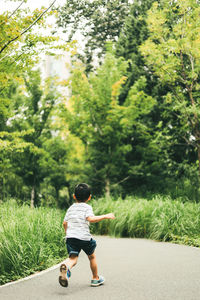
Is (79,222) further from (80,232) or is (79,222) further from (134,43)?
(134,43)

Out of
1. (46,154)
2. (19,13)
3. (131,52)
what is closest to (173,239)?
(19,13)

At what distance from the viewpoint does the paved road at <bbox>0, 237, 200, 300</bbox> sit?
13.6 feet

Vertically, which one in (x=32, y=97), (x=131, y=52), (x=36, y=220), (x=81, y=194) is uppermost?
(x=131, y=52)

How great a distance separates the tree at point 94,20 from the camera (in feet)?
56.2

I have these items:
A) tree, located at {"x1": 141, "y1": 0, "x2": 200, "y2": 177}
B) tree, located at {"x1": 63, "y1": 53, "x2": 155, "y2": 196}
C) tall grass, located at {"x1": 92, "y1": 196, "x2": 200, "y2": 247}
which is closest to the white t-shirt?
tall grass, located at {"x1": 92, "y1": 196, "x2": 200, "y2": 247}

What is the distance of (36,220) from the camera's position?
253 inches

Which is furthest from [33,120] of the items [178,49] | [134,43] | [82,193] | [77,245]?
[77,245]

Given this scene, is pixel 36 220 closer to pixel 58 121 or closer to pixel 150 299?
pixel 150 299

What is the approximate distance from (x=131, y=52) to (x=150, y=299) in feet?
49.3

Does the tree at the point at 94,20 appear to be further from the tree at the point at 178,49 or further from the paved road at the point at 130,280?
the paved road at the point at 130,280

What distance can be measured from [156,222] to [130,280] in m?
4.01

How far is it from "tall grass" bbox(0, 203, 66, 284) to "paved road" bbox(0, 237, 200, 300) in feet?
1.13

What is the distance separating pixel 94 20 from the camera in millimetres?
18141

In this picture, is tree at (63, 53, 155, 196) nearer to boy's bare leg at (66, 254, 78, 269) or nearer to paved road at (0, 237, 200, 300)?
paved road at (0, 237, 200, 300)
